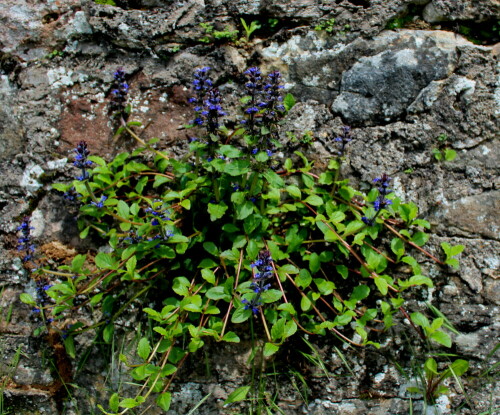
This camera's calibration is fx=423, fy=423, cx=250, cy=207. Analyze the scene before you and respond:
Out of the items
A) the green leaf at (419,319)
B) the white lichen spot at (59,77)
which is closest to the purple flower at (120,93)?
the white lichen spot at (59,77)

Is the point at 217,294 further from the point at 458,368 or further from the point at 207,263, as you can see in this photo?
the point at 458,368

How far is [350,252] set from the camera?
2.89 metres

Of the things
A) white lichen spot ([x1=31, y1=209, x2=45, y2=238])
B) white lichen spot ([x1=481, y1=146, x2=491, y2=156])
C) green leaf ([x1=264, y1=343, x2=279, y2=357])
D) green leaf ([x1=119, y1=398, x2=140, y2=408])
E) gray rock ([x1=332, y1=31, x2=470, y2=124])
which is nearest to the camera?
green leaf ([x1=119, y1=398, x2=140, y2=408])

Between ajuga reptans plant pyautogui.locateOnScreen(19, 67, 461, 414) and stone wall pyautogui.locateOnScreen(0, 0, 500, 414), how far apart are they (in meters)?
0.19

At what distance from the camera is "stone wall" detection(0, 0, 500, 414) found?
9.33ft

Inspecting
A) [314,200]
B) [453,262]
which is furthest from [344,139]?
[453,262]

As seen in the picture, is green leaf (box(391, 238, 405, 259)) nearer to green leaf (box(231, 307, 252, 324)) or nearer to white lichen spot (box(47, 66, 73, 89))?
green leaf (box(231, 307, 252, 324))

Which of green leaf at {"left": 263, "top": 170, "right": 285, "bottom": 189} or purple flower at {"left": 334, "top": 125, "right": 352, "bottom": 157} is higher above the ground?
purple flower at {"left": 334, "top": 125, "right": 352, "bottom": 157}

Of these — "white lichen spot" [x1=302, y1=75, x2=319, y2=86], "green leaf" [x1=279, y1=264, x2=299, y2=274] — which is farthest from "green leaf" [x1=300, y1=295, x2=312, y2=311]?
"white lichen spot" [x1=302, y1=75, x2=319, y2=86]

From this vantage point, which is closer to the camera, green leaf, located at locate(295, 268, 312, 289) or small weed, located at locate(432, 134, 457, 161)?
green leaf, located at locate(295, 268, 312, 289)

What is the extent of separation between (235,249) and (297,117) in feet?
3.83

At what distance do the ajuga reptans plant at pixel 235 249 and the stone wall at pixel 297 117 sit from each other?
0.61 feet

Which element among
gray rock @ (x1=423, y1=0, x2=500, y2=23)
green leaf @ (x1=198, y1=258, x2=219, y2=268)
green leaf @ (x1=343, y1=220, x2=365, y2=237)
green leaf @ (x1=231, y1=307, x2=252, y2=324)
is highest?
gray rock @ (x1=423, y1=0, x2=500, y2=23)

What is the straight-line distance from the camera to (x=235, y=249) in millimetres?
2771
